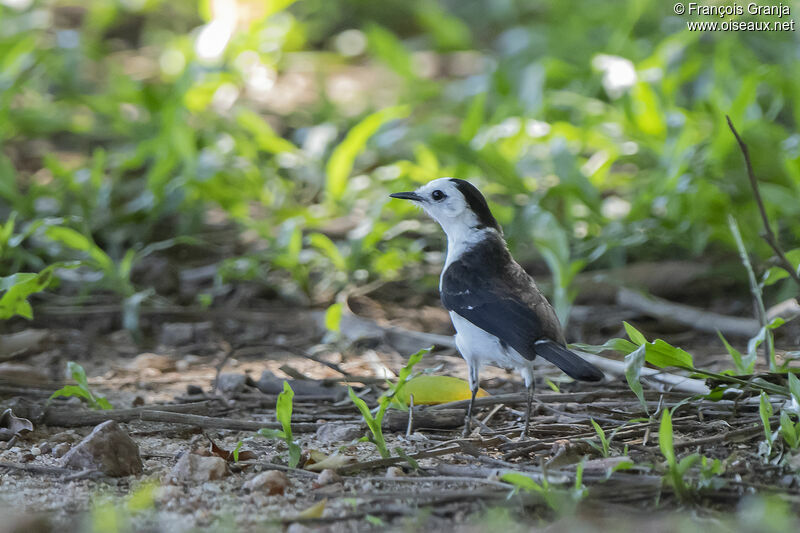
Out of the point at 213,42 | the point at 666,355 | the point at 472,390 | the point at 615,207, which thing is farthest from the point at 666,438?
the point at 213,42

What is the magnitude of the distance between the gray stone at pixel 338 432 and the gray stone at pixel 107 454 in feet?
2.19

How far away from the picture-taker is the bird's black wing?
320cm

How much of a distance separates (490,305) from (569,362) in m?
0.47

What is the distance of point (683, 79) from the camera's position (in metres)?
5.86

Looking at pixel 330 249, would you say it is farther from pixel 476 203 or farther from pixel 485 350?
pixel 485 350

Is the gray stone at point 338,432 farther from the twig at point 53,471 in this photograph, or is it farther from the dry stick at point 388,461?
the twig at point 53,471

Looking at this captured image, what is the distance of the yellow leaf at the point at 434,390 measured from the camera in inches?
136

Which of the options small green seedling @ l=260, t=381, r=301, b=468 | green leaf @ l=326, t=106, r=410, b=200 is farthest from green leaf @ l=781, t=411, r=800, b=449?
green leaf @ l=326, t=106, r=410, b=200

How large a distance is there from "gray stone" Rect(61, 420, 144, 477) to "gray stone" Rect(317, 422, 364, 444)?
67cm

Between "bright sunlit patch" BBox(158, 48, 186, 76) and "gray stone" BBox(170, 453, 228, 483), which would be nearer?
"gray stone" BBox(170, 453, 228, 483)

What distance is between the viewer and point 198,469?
2.91 metres

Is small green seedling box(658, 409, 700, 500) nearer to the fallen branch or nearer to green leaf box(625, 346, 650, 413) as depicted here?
green leaf box(625, 346, 650, 413)

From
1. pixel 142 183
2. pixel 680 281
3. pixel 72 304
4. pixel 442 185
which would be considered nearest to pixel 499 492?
pixel 442 185

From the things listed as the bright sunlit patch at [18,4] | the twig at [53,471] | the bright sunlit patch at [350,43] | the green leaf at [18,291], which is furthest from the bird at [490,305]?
the bright sunlit patch at [350,43]
